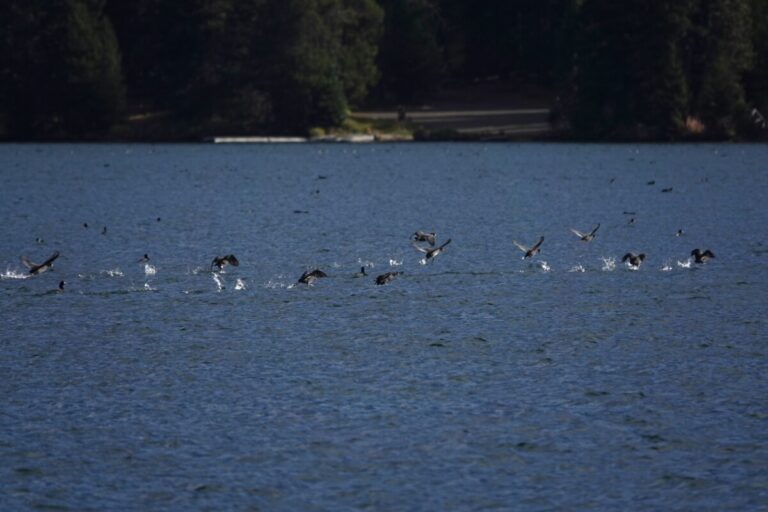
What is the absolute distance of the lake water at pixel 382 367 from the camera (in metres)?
20.1

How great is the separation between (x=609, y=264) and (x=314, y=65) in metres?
91.7

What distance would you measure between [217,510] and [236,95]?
122 m

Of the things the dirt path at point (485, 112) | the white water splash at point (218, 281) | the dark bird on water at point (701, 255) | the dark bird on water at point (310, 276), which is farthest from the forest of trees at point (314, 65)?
the dark bird on water at point (310, 276)

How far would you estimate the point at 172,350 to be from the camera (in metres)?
29.5

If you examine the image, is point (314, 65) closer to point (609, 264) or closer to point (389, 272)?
point (609, 264)

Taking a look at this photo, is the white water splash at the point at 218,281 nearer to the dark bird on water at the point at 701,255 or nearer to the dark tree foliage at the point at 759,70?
the dark bird on water at the point at 701,255

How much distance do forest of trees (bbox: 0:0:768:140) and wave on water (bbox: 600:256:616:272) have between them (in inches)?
3117

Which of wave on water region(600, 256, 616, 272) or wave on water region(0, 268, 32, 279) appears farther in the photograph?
wave on water region(600, 256, 616, 272)

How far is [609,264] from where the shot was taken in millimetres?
44531

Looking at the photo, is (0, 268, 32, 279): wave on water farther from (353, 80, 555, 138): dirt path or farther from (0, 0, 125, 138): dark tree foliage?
(353, 80, 555, 138): dirt path

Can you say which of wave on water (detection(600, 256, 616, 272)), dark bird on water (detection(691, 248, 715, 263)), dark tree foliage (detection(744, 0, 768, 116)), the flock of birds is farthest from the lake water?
dark tree foliage (detection(744, 0, 768, 116))

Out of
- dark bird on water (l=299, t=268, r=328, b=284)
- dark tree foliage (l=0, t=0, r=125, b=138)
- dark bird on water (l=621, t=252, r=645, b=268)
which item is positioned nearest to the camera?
dark bird on water (l=299, t=268, r=328, b=284)

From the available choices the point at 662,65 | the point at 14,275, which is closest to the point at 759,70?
the point at 662,65

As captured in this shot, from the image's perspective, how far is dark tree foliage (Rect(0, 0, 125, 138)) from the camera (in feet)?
434
